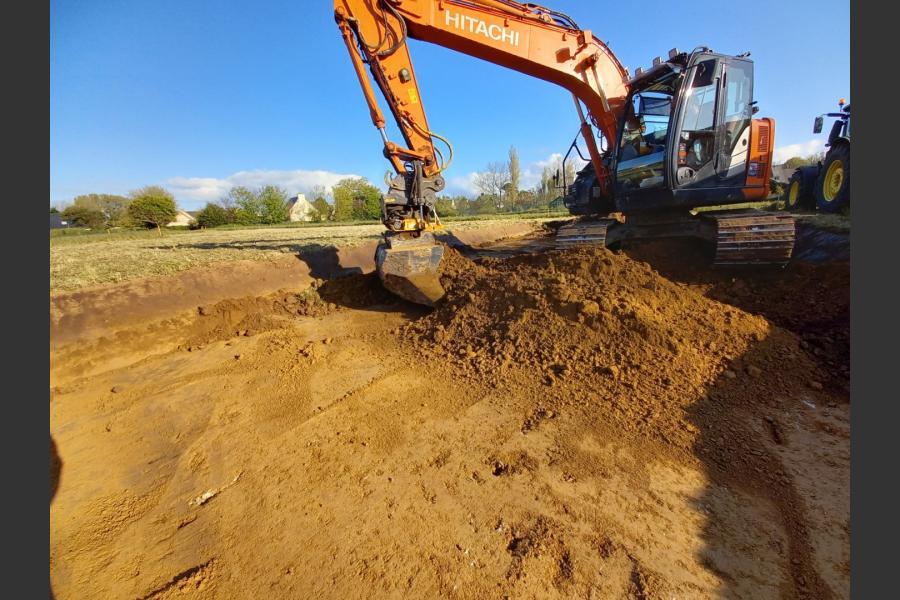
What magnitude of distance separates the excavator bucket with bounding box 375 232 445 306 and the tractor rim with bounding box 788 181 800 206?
1205 cm

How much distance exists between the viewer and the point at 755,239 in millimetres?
4496

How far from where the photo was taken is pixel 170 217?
92.4 feet

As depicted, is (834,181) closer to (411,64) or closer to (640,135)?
(640,135)

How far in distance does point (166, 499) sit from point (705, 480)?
3125 millimetres

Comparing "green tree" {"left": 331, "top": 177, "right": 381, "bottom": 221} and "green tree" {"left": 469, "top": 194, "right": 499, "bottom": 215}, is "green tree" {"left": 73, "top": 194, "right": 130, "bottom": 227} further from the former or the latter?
"green tree" {"left": 469, "top": 194, "right": 499, "bottom": 215}

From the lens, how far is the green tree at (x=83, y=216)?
28234mm

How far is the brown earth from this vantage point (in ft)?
5.40

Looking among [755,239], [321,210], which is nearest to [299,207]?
[321,210]

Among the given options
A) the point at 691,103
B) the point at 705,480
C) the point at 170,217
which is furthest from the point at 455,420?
the point at 170,217

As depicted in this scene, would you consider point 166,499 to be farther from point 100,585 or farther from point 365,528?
point 365,528

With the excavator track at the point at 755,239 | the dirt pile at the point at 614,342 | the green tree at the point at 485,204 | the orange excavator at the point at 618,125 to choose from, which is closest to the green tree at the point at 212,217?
the green tree at the point at 485,204

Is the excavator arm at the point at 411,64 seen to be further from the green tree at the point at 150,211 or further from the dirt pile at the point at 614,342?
the green tree at the point at 150,211

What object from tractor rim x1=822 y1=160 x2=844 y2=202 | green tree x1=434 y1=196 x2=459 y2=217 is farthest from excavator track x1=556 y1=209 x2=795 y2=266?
green tree x1=434 y1=196 x2=459 y2=217

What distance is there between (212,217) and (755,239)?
4154 cm
